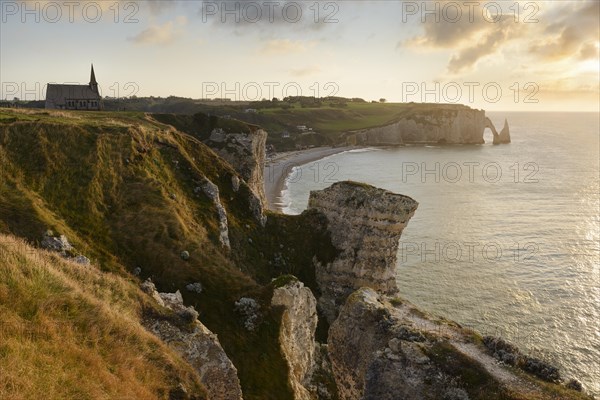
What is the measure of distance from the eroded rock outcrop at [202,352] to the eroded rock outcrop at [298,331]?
6.73 meters

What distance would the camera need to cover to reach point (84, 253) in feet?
86.3

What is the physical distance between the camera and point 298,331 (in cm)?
2945

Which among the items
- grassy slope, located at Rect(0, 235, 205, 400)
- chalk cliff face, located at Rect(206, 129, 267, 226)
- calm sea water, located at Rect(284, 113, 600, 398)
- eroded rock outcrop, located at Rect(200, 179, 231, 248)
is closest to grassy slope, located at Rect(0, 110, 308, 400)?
eroded rock outcrop, located at Rect(200, 179, 231, 248)

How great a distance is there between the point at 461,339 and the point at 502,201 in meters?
90.5

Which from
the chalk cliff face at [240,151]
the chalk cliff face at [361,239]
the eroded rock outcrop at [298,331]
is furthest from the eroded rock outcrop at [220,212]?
the chalk cliff face at [240,151]

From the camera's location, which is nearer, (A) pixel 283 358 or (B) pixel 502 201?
(A) pixel 283 358

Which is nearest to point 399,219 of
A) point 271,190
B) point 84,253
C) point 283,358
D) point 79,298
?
point 283,358

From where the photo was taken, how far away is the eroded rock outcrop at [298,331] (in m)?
26.0

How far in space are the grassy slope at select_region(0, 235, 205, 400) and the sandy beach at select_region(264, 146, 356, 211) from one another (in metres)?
77.7

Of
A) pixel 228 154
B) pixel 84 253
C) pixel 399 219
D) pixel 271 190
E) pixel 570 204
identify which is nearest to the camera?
pixel 84 253

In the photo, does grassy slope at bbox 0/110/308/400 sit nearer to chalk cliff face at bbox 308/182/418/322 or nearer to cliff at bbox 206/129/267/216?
chalk cliff face at bbox 308/182/418/322

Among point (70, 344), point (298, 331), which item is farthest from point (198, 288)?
point (70, 344)

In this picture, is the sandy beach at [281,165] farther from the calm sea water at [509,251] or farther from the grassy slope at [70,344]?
the grassy slope at [70,344]

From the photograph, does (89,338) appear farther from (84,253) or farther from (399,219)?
(399,219)
